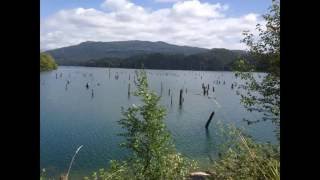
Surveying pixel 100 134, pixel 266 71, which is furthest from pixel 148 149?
pixel 100 134

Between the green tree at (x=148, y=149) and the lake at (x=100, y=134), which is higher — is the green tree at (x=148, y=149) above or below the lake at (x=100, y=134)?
above

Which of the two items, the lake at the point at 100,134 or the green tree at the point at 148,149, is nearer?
the green tree at the point at 148,149

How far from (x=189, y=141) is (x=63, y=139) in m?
10.9

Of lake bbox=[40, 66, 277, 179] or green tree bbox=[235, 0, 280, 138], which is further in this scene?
lake bbox=[40, 66, 277, 179]

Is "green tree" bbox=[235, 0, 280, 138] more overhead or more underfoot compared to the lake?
more overhead

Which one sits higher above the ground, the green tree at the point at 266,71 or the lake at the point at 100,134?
the green tree at the point at 266,71

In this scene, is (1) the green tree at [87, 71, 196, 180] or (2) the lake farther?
(2) the lake

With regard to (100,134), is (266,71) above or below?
above

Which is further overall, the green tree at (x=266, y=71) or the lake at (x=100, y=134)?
the lake at (x=100, y=134)

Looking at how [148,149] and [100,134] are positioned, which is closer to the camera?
[148,149]

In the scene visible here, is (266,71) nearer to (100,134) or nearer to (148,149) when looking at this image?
(148,149)

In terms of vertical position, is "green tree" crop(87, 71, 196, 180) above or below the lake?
above
